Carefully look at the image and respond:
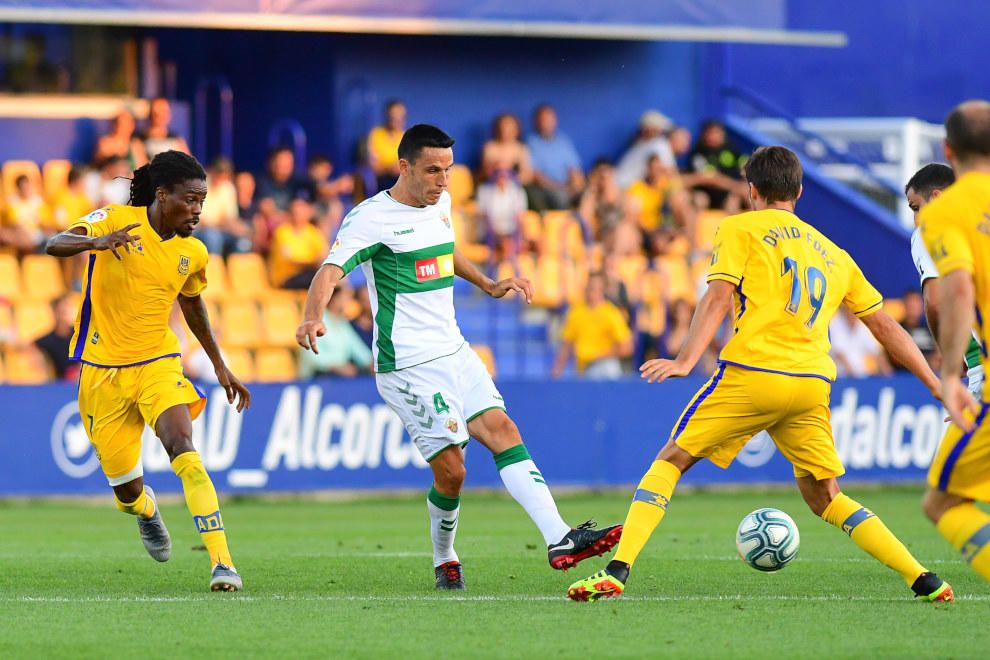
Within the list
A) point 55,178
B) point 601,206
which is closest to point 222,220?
point 55,178

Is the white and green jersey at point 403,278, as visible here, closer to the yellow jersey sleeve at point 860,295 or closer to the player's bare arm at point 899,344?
the yellow jersey sleeve at point 860,295

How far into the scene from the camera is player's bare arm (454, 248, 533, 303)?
8586mm

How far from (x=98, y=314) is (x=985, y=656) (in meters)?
4.98

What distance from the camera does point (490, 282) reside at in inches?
349

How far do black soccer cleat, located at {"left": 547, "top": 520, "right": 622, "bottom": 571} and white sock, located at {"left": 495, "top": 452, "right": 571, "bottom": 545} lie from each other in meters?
0.07

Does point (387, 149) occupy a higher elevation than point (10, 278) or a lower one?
higher

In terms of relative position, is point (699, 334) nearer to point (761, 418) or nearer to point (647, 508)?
point (761, 418)

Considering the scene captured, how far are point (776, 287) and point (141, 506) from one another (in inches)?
149

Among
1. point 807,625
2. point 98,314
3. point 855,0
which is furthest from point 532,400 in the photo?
point 855,0

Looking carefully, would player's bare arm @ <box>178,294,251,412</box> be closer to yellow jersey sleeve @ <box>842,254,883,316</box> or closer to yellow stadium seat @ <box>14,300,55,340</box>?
yellow jersey sleeve @ <box>842,254,883,316</box>

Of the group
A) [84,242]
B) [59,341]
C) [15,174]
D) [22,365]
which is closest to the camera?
[84,242]

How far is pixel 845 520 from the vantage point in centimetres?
794

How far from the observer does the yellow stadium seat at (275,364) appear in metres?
17.9

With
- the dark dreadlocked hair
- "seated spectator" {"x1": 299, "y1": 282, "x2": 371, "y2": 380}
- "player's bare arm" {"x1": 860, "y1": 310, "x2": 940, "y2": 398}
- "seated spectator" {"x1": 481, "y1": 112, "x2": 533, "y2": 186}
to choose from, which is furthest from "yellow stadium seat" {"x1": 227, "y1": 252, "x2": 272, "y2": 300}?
"player's bare arm" {"x1": 860, "y1": 310, "x2": 940, "y2": 398}
